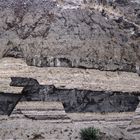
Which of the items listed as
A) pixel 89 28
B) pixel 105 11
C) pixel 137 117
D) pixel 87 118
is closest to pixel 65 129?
pixel 87 118

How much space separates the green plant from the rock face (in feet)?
8.60

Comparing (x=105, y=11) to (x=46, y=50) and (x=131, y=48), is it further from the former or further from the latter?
(x=46, y=50)

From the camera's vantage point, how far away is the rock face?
1716 centimetres

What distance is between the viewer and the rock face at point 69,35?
56.3ft

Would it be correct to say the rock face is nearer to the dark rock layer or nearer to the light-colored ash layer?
the light-colored ash layer

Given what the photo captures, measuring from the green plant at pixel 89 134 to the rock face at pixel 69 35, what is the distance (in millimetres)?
2620

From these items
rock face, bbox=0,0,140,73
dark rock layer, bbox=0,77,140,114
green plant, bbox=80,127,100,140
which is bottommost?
green plant, bbox=80,127,100,140

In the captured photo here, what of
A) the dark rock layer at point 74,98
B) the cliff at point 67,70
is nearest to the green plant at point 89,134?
the cliff at point 67,70

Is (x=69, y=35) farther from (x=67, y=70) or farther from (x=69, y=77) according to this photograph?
(x=69, y=77)

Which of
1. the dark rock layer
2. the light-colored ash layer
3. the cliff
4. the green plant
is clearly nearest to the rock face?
the cliff

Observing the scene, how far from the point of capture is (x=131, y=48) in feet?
62.5

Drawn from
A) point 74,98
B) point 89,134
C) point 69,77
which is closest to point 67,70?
point 69,77

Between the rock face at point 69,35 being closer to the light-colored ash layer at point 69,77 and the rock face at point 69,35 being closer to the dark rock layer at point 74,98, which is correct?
the light-colored ash layer at point 69,77

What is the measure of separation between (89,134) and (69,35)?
4866 millimetres
